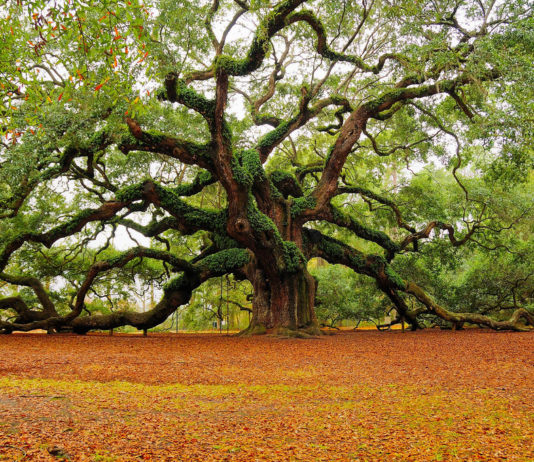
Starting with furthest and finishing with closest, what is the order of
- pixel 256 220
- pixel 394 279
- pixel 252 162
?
1. pixel 394 279
2. pixel 252 162
3. pixel 256 220

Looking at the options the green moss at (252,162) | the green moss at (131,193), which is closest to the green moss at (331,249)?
the green moss at (252,162)

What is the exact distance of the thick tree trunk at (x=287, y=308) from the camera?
10844mm

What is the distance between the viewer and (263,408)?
141 inches

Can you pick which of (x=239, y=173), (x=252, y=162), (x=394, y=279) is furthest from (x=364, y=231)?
(x=239, y=173)

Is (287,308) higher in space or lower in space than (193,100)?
lower

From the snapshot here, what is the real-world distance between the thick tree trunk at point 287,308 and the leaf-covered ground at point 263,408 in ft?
14.0

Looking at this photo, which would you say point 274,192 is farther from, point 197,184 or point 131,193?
point 131,193

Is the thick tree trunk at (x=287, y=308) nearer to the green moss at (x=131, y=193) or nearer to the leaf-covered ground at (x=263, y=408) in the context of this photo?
the green moss at (x=131, y=193)

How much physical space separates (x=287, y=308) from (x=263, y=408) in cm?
737

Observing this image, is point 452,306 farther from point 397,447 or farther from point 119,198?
point 397,447

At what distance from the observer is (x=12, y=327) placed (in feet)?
37.1

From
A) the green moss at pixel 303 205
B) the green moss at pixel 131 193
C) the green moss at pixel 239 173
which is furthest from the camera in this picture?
the green moss at pixel 303 205

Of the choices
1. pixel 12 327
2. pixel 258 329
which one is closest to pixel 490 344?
pixel 258 329

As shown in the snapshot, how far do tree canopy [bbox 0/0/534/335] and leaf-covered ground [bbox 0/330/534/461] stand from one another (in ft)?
14.0
